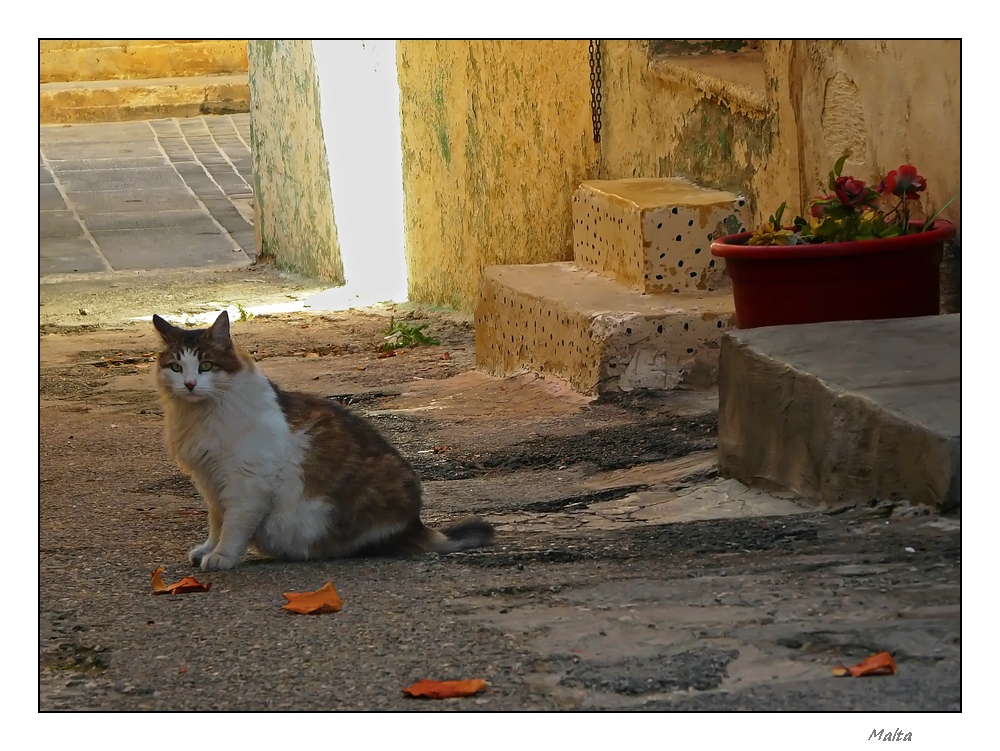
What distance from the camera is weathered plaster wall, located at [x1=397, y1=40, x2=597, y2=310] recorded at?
7070mm

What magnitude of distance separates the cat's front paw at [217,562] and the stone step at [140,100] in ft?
45.7

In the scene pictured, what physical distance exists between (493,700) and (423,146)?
680cm

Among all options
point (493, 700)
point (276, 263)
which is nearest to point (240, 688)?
point (493, 700)

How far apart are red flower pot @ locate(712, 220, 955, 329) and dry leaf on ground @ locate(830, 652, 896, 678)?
1.87 m

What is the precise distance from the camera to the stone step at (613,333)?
515 centimetres

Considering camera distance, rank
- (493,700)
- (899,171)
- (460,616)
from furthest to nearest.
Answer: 1. (899,171)
2. (460,616)
3. (493,700)

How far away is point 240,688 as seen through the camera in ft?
8.09

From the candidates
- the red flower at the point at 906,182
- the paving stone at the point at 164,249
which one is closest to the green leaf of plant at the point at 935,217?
the red flower at the point at 906,182

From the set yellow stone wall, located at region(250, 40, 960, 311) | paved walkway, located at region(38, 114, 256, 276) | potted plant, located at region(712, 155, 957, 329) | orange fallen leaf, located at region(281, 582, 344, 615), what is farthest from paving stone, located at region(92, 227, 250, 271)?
orange fallen leaf, located at region(281, 582, 344, 615)

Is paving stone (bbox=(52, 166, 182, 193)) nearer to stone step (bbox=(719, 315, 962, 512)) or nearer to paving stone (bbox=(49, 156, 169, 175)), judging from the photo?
paving stone (bbox=(49, 156, 169, 175))

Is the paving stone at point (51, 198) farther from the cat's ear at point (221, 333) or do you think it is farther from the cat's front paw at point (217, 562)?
the cat's front paw at point (217, 562)

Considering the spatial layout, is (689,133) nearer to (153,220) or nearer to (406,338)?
(406,338)

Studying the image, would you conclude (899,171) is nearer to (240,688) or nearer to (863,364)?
(863,364)

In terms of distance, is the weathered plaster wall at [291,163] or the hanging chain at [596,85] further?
the weathered plaster wall at [291,163]
